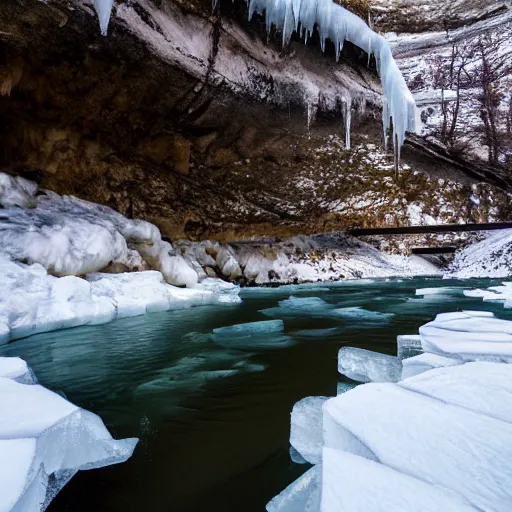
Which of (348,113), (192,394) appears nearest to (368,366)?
(192,394)

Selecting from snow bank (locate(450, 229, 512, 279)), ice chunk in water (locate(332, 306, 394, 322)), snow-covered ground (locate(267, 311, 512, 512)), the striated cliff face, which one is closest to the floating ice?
snow-covered ground (locate(267, 311, 512, 512))

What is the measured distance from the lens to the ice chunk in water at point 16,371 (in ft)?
5.26

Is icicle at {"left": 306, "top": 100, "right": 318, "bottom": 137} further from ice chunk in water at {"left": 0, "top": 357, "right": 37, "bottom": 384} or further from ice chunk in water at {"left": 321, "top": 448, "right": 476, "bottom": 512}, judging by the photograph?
ice chunk in water at {"left": 321, "top": 448, "right": 476, "bottom": 512}

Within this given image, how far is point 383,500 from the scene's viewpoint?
0.64m

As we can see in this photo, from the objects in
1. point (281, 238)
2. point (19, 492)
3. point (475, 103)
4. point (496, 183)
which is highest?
point (475, 103)

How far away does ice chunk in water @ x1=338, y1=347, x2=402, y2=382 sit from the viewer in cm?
175

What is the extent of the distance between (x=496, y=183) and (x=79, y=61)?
11.3 metres

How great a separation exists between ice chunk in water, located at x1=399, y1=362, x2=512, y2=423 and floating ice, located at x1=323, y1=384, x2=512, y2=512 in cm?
4

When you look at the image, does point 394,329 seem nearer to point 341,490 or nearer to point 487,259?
point 341,490

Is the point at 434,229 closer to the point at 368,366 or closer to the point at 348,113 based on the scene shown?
the point at 348,113

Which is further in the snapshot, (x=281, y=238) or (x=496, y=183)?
(x=281, y=238)

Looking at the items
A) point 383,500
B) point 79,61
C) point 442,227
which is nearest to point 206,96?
point 79,61

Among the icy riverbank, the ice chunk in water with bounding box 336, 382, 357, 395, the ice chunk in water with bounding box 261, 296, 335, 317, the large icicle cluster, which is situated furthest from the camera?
the large icicle cluster

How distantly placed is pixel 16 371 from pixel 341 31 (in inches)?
262
